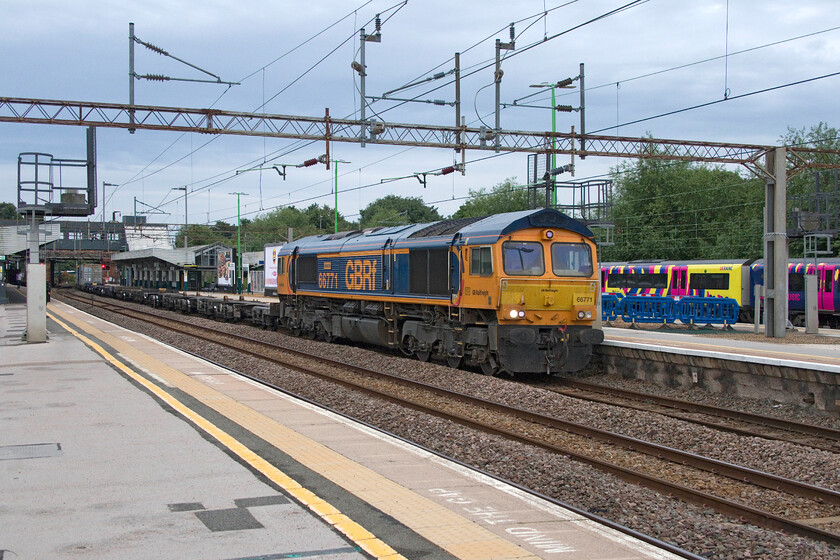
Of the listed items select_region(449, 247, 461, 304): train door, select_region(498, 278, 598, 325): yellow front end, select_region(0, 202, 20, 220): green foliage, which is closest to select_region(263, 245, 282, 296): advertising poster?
select_region(449, 247, 461, 304): train door

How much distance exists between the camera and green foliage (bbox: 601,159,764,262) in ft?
159

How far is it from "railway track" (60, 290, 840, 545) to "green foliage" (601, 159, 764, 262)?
3649 centimetres

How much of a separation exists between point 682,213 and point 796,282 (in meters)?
25.4

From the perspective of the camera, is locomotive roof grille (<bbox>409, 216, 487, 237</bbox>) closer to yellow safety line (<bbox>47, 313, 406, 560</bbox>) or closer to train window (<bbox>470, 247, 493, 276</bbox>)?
train window (<bbox>470, 247, 493, 276</bbox>)

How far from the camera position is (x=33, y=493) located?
21.1 ft

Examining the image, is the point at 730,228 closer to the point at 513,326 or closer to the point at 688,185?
the point at 688,185

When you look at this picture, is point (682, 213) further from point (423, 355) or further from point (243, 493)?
point (243, 493)

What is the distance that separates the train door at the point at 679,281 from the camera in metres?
34.4

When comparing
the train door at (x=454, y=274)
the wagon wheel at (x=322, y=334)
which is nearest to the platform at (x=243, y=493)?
the train door at (x=454, y=274)

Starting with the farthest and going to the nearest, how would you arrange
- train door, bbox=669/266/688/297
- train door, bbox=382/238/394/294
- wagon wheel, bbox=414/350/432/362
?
train door, bbox=669/266/688/297 → train door, bbox=382/238/394/294 → wagon wheel, bbox=414/350/432/362

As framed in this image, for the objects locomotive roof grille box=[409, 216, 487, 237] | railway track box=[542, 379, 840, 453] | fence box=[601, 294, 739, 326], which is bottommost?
railway track box=[542, 379, 840, 453]

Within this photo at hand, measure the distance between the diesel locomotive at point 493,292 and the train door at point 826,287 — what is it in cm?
1749

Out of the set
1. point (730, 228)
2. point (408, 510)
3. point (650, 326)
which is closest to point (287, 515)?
point (408, 510)

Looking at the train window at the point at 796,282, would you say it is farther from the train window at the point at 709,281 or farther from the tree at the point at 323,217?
the tree at the point at 323,217
